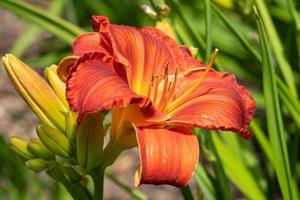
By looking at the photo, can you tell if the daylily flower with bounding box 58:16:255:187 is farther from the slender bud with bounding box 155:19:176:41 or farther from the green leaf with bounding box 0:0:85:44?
the green leaf with bounding box 0:0:85:44

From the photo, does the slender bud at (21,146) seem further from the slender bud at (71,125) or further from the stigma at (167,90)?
the stigma at (167,90)

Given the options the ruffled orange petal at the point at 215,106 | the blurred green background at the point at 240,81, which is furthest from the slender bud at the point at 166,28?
the ruffled orange petal at the point at 215,106

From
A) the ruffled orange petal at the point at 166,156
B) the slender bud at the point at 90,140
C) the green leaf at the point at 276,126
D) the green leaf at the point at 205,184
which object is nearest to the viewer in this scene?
the ruffled orange petal at the point at 166,156

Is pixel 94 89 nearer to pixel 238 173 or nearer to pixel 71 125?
pixel 71 125

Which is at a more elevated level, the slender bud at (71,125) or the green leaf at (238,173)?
the slender bud at (71,125)

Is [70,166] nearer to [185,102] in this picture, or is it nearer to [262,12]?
[185,102]

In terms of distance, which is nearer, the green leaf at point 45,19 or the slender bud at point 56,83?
the slender bud at point 56,83
